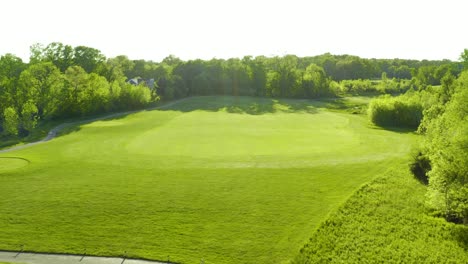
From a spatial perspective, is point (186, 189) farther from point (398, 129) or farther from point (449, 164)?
point (398, 129)

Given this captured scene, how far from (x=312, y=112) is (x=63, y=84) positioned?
6726cm

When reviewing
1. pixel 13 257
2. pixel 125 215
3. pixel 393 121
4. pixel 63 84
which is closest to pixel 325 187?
pixel 125 215

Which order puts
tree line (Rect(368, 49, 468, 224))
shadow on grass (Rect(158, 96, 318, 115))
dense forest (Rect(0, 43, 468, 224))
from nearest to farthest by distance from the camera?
tree line (Rect(368, 49, 468, 224)), dense forest (Rect(0, 43, 468, 224)), shadow on grass (Rect(158, 96, 318, 115))

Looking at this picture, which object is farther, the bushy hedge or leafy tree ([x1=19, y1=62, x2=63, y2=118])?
leafy tree ([x1=19, y1=62, x2=63, y2=118])

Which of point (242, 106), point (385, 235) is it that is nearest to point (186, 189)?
point (385, 235)

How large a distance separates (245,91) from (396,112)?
79.2 metres

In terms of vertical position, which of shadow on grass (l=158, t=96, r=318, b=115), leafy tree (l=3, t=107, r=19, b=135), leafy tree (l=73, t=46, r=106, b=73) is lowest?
shadow on grass (l=158, t=96, r=318, b=115)

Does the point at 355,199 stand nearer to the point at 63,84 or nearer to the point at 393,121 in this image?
the point at 393,121

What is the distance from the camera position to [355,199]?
30.0 meters

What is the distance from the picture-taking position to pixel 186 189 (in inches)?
1310

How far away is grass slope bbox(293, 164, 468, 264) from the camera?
21953mm

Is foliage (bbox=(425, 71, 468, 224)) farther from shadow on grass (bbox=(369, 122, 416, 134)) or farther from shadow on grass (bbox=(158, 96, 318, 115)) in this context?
shadow on grass (bbox=(158, 96, 318, 115))

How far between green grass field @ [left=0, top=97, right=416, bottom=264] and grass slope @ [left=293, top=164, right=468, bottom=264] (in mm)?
1454

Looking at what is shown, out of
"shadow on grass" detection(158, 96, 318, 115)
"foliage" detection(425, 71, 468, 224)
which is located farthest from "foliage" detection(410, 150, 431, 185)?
"shadow on grass" detection(158, 96, 318, 115)
